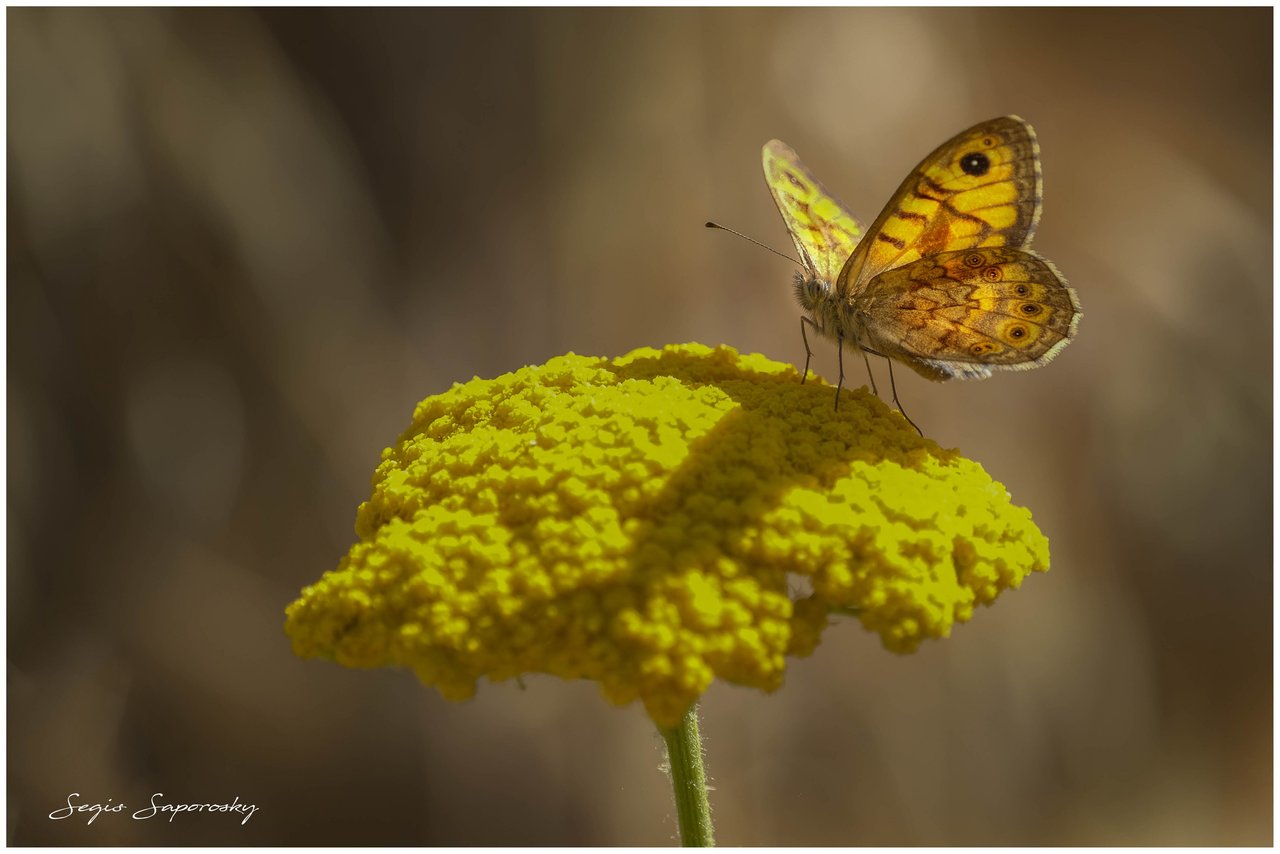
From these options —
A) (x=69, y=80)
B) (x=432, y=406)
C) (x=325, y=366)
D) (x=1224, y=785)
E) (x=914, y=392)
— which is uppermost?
(x=69, y=80)

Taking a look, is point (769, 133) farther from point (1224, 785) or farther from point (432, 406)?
point (1224, 785)

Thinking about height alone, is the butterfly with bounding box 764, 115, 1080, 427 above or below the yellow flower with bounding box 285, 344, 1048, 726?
above

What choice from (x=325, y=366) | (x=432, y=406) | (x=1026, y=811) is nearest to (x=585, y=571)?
(x=432, y=406)

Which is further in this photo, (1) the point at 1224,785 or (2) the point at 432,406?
(1) the point at 1224,785

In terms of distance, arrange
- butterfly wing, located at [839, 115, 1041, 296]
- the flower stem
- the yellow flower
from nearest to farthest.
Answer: the yellow flower
the flower stem
butterfly wing, located at [839, 115, 1041, 296]
